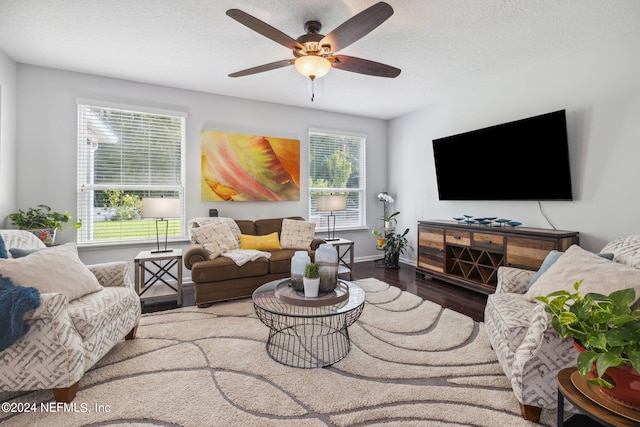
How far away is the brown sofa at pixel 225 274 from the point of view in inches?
122

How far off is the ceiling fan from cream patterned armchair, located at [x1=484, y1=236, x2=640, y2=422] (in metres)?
1.87

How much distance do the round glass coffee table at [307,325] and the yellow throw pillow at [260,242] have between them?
4.36 ft

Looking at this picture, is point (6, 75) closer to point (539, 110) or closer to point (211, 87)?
point (211, 87)

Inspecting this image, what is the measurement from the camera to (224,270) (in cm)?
319

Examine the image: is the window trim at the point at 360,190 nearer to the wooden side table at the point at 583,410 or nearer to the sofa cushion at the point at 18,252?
the sofa cushion at the point at 18,252

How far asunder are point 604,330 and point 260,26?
2.32m

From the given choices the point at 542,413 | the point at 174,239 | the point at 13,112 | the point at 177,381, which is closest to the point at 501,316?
the point at 542,413

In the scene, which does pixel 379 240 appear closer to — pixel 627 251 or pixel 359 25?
pixel 627 251

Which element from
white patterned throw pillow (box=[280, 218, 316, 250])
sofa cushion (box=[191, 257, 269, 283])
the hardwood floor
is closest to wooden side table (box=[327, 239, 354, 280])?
the hardwood floor

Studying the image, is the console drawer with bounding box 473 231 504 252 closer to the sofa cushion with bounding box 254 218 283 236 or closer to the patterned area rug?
the patterned area rug

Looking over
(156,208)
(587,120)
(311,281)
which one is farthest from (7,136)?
(587,120)

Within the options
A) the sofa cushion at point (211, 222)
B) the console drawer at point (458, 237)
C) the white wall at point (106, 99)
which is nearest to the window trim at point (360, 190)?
the white wall at point (106, 99)

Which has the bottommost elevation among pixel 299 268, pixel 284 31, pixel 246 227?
pixel 299 268

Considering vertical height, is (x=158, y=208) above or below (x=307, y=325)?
above
